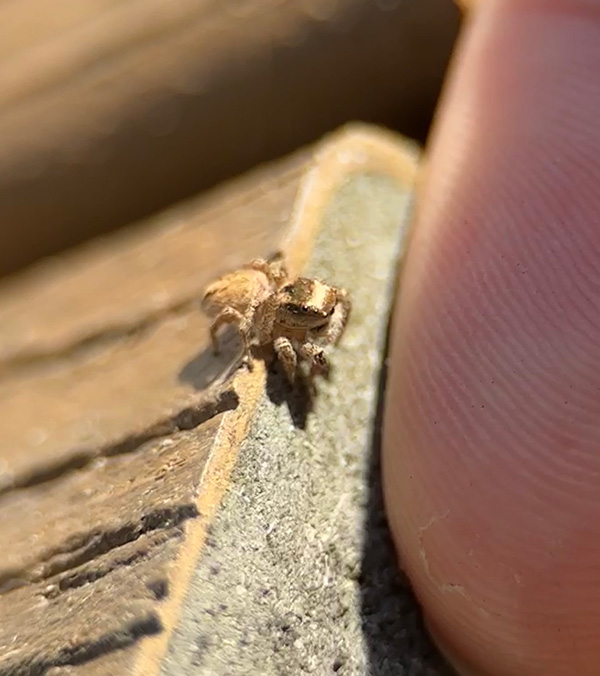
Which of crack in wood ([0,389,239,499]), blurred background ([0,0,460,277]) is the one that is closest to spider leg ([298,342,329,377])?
crack in wood ([0,389,239,499])

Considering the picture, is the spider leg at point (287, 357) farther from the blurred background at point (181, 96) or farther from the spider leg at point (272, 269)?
the blurred background at point (181, 96)

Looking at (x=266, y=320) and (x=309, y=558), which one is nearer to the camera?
(x=309, y=558)

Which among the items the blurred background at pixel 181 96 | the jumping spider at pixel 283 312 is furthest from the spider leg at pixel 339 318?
the blurred background at pixel 181 96

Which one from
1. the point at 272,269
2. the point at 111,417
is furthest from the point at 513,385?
the point at 111,417

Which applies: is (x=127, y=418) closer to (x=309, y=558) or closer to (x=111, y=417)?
(x=111, y=417)

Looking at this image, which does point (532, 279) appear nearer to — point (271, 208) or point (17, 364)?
point (271, 208)

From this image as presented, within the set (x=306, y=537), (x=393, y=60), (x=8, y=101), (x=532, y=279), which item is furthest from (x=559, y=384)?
(x=8, y=101)
